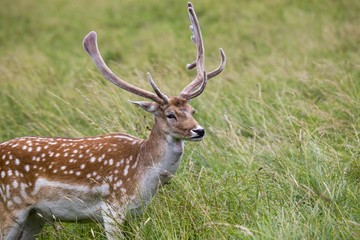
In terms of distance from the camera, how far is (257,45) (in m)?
10.8

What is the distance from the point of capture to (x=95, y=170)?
4984 millimetres

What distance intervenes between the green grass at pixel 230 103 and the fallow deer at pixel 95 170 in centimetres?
17

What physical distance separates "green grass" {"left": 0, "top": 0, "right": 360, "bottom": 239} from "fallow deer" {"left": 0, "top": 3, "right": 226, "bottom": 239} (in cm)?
17

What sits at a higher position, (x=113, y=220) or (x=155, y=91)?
(x=155, y=91)

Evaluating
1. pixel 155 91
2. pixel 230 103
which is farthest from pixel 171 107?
pixel 230 103

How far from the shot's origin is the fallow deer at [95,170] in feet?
15.9

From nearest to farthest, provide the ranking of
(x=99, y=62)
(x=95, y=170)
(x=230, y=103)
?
(x=95, y=170) → (x=99, y=62) → (x=230, y=103)

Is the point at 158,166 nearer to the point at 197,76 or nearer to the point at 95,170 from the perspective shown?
the point at 95,170

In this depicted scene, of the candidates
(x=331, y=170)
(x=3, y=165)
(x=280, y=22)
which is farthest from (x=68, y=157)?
(x=280, y=22)

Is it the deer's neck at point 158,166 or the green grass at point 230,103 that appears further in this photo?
the deer's neck at point 158,166

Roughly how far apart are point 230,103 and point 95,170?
2.53 meters

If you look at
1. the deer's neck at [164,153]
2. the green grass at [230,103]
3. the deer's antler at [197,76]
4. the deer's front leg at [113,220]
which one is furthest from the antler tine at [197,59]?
the deer's front leg at [113,220]

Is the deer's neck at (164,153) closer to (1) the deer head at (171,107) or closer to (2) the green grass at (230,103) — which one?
(1) the deer head at (171,107)

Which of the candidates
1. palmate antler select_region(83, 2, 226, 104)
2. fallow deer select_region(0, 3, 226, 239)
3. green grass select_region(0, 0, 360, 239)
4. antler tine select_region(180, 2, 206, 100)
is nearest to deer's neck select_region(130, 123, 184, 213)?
fallow deer select_region(0, 3, 226, 239)
